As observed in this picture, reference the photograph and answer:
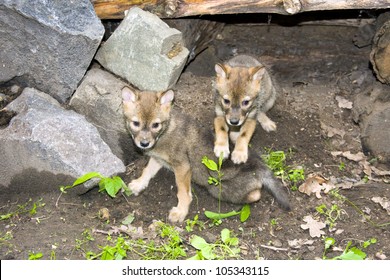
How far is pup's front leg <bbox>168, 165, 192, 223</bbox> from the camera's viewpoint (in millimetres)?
6570

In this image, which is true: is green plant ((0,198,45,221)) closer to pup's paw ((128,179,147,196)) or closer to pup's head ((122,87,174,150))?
pup's paw ((128,179,147,196))

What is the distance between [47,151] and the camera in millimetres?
6465

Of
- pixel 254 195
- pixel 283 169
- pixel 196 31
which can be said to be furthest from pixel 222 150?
pixel 196 31

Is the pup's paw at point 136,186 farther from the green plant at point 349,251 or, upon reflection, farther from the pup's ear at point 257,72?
the green plant at point 349,251

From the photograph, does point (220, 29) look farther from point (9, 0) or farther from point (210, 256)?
point (210, 256)

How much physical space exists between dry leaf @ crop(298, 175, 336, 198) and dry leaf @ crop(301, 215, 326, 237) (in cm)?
39

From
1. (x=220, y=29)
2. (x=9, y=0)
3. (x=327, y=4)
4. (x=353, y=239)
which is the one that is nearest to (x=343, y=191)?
(x=353, y=239)

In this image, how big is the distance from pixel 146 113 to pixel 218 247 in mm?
1431

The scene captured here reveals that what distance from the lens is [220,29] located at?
835 cm

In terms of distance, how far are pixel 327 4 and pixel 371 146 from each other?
1.65 metres

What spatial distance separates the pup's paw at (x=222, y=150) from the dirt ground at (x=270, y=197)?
1.41 feet

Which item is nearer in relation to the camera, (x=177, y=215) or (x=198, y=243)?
(x=198, y=243)

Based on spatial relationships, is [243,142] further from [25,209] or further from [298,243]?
[25,209]

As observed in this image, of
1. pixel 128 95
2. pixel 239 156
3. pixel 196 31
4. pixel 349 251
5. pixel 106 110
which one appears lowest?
pixel 349 251
